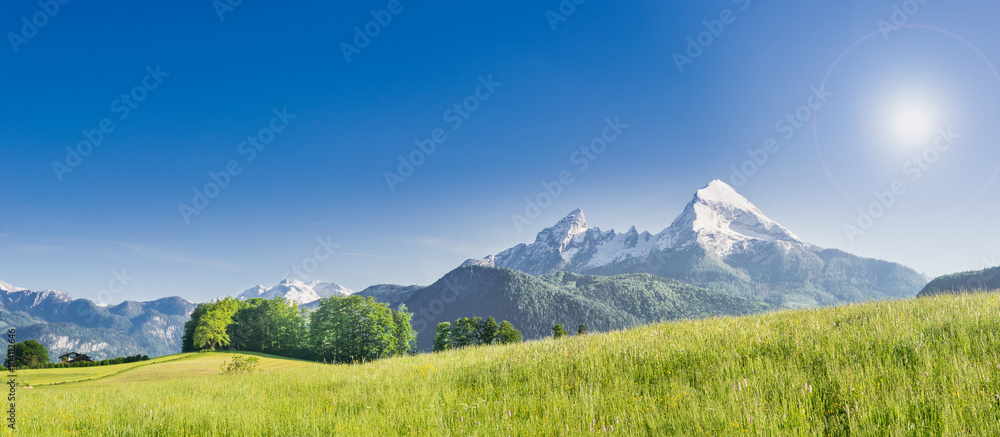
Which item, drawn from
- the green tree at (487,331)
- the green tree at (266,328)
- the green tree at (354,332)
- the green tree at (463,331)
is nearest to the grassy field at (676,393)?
the green tree at (354,332)

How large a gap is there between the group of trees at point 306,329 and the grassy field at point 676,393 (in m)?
51.1

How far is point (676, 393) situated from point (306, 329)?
256 feet

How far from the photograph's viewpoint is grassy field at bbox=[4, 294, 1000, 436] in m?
4.85

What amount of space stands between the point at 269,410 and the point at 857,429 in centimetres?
912

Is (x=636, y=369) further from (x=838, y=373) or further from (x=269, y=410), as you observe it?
(x=269, y=410)

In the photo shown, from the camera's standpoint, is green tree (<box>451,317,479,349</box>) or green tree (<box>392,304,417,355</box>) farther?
green tree (<box>451,317,479,349</box>)

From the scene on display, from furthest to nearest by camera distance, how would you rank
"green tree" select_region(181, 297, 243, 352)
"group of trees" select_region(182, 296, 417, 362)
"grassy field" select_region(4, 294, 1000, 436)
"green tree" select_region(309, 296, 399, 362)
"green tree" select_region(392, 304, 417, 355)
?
"green tree" select_region(392, 304, 417, 355) < "green tree" select_region(181, 297, 243, 352) < "group of trees" select_region(182, 296, 417, 362) < "green tree" select_region(309, 296, 399, 362) < "grassy field" select_region(4, 294, 1000, 436)

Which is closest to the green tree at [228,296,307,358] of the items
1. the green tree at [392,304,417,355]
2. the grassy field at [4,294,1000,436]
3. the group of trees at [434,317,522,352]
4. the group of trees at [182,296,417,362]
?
the group of trees at [182,296,417,362]

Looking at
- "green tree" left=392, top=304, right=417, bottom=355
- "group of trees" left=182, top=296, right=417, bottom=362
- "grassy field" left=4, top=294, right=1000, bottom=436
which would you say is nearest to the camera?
"grassy field" left=4, top=294, right=1000, bottom=436

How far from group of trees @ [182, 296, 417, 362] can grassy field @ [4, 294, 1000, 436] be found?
51.1m

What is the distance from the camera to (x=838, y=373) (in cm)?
583

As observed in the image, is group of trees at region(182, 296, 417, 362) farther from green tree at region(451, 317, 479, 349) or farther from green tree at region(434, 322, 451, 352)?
green tree at region(451, 317, 479, 349)

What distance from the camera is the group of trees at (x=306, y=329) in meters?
61.5

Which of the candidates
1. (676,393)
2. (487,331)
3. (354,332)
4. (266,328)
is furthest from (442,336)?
(676,393)
